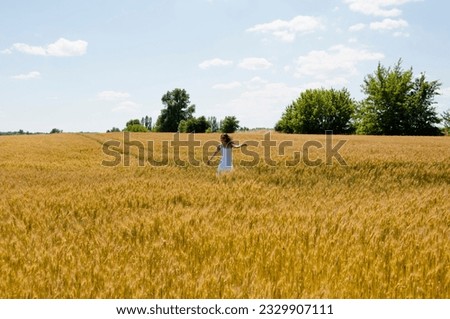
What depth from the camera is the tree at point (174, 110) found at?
111 metres

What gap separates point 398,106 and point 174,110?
66.3m

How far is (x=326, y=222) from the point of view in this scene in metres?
4.16

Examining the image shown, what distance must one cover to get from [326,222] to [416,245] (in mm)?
998

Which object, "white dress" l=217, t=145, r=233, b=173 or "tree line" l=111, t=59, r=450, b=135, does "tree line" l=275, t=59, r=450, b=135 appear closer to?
"tree line" l=111, t=59, r=450, b=135

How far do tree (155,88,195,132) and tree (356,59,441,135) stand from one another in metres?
58.1

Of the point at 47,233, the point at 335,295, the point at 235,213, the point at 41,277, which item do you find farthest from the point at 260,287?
the point at 47,233

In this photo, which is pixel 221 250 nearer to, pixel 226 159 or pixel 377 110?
pixel 226 159

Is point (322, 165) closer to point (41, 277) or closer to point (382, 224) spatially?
point (382, 224)

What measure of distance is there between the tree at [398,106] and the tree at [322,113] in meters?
9.70

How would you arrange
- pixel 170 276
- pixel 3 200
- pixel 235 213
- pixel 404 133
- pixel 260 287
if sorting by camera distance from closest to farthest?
pixel 260 287 < pixel 170 276 < pixel 235 213 < pixel 3 200 < pixel 404 133

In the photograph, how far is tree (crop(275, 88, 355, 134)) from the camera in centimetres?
7719

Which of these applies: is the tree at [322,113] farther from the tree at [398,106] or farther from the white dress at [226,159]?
the white dress at [226,159]

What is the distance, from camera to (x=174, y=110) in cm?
11225

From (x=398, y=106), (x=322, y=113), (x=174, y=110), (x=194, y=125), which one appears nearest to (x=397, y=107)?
(x=398, y=106)
